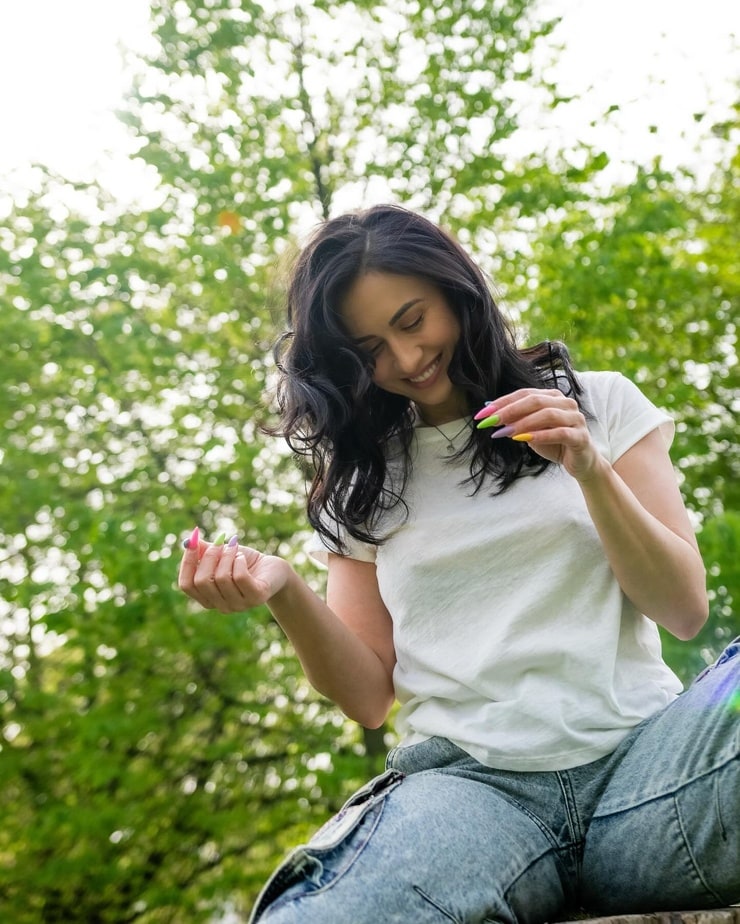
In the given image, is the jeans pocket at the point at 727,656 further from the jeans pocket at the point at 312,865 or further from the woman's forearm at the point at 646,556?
the jeans pocket at the point at 312,865

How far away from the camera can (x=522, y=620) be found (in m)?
1.71

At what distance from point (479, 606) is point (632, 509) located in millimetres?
348

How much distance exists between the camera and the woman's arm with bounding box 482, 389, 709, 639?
1.49 meters

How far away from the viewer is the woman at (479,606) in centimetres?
141

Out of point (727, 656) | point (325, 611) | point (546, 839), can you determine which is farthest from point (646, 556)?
point (325, 611)

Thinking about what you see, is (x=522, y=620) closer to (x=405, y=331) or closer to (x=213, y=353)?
(x=405, y=331)

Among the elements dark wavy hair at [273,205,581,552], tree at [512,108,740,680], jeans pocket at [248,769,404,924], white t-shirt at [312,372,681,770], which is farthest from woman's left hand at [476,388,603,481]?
tree at [512,108,740,680]

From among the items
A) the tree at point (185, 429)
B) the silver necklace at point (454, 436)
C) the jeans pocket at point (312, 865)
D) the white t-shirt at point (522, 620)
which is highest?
the silver necklace at point (454, 436)

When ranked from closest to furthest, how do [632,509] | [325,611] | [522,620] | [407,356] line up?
[632,509] → [522,620] → [325,611] → [407,356]

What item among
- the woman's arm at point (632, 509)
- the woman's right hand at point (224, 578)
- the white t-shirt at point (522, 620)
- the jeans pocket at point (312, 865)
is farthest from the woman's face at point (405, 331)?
the jeans pocket at point (312, 865)

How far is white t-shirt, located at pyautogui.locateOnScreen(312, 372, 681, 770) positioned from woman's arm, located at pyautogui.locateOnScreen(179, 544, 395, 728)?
8 cm

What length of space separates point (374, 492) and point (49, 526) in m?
4.80

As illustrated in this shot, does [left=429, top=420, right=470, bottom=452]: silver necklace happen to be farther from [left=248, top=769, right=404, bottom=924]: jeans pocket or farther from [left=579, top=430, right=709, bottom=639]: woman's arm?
[left=248, top=769, right=404, bottom=924]: jeans pocket

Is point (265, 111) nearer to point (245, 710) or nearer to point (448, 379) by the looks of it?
point (245, 710)
